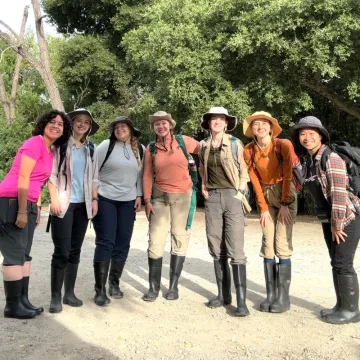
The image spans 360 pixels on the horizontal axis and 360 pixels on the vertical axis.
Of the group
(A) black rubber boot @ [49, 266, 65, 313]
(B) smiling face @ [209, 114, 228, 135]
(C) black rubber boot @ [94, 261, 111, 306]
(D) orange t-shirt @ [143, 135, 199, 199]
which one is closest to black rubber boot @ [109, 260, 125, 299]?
(C) black rubber boot @ [94, 261, 111, 306]

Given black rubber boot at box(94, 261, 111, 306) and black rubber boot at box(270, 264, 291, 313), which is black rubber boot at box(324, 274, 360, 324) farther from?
black rubber boot at box(94, 261, 111, 306)

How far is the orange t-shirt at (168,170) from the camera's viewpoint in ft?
15.6

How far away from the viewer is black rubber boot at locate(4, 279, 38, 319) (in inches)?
163

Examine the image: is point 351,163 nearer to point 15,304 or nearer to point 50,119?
point 50,119

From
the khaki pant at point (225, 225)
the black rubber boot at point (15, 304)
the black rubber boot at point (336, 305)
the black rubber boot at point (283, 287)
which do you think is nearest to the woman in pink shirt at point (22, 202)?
the black rubber boot at point (15, 304)

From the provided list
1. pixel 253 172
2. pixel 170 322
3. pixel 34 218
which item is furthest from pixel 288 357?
pixel 34 218

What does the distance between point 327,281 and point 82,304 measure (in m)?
3.07

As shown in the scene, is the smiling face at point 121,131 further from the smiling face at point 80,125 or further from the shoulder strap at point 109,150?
the smiling face at point 80,125

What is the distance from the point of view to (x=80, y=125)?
15.0 feet

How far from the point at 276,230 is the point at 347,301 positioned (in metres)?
0.91

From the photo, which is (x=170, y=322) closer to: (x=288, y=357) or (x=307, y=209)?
(x=288, y=357)

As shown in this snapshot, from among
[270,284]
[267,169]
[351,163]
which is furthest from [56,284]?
[351,163]

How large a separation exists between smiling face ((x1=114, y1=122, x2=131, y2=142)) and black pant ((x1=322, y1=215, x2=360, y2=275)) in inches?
89.2

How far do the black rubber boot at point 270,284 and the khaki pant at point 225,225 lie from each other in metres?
0.26
